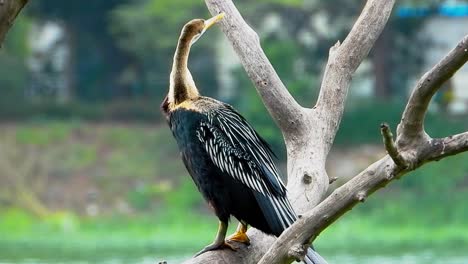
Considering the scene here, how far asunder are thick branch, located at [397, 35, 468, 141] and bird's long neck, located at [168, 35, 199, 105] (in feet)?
3.77

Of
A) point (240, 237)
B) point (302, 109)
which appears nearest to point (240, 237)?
point (240, 237)

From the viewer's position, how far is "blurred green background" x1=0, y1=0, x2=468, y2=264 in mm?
20250

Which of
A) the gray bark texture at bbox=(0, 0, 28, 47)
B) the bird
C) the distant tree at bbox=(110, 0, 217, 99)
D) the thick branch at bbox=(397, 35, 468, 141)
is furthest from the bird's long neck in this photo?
the distant tree at bbox=(110, 0, 217, 99)

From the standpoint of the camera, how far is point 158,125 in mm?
25375

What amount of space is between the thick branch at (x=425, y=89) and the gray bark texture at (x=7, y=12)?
1067 mm

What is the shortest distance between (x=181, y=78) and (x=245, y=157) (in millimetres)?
383

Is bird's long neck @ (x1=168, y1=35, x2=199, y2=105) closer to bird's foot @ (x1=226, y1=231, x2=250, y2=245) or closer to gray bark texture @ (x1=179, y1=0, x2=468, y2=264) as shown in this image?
gray bark texture @ (x1=179, y1=0, x2=468, y2=264)

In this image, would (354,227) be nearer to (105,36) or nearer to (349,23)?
(349,23)

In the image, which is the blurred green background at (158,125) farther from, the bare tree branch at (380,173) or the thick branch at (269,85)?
the bare tree branch at (380,173)

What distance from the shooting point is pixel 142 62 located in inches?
1067

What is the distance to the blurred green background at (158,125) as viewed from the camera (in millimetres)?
20250

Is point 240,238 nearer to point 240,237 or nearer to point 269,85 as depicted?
point 240,237

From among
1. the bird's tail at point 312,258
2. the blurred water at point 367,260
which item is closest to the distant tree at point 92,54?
the blurred water at point 367,260

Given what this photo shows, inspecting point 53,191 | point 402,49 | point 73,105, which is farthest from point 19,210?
point 402,49
